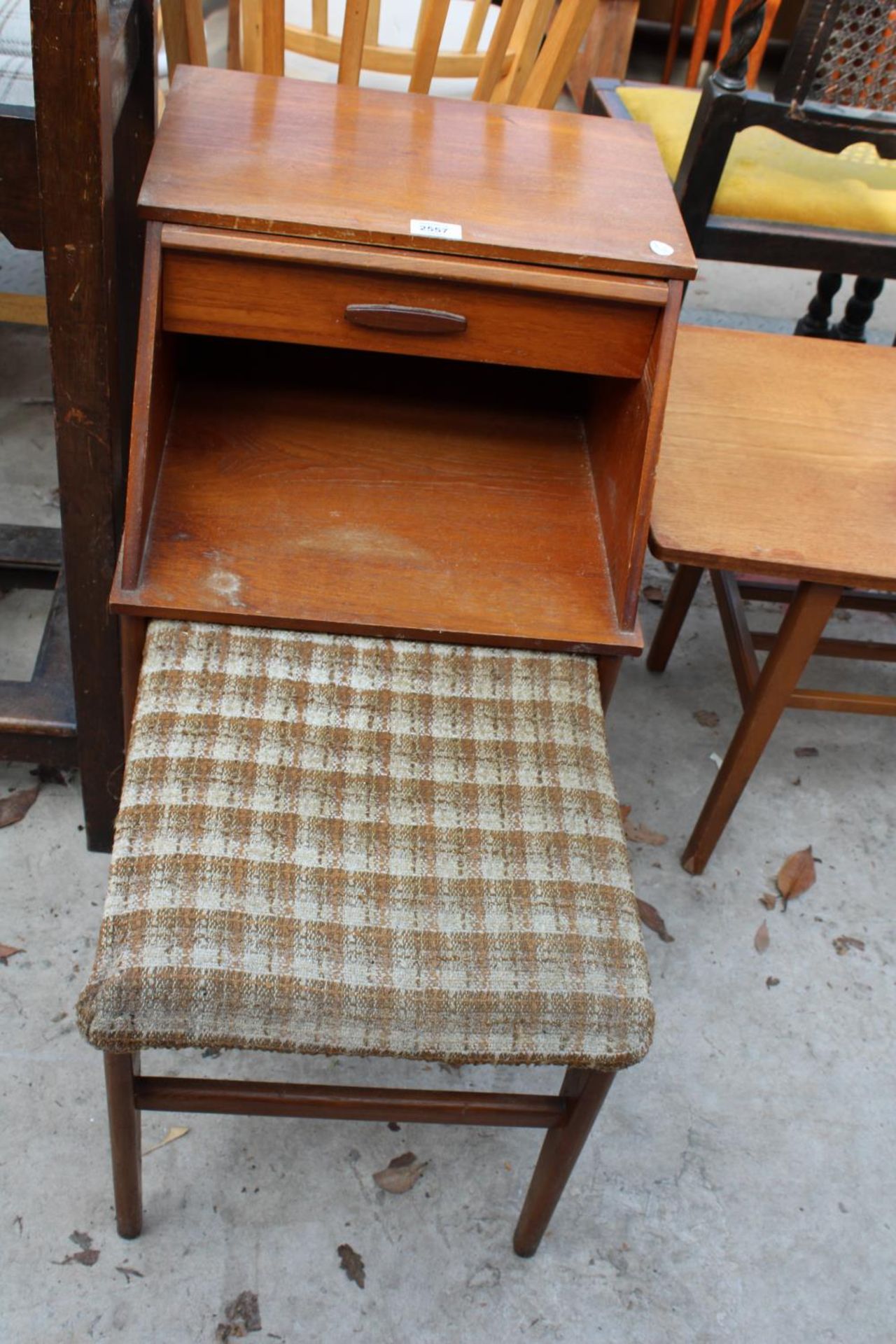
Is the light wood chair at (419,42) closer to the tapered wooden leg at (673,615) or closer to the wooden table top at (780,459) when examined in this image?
Answer: the wooden table top at (780,459)

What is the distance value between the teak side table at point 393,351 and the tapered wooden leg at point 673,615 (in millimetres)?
680

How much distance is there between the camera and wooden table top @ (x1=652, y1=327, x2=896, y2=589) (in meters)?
1.57

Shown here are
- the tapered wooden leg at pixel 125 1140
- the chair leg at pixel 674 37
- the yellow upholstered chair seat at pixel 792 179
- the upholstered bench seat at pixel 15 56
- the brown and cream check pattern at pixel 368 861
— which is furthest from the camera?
the chair leg at pixel 674 37

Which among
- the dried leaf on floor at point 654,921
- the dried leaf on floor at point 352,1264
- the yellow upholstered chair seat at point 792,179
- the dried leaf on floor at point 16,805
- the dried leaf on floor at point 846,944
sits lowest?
the dried leaf on floor at point 16,805

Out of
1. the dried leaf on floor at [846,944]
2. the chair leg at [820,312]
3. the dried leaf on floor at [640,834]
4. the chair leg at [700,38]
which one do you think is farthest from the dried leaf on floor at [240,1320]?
the chair leg at [700,38]

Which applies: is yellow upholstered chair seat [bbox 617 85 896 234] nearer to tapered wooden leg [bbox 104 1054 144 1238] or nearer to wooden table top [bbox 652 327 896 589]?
wooden table top [bbox 652 327 896 589]

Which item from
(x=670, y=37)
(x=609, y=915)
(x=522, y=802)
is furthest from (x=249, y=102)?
(x=670, y=37)

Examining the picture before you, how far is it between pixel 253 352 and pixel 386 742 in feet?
2.26

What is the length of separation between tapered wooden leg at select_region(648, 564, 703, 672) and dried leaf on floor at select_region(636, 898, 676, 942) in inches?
23.8

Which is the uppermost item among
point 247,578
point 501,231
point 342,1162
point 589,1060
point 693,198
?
point 501,231

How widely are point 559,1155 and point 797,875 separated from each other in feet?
2.88

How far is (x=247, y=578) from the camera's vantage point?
1.37 m

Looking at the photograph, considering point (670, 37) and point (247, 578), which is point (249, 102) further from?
point (670, 37)

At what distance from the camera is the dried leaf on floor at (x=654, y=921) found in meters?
1.96
